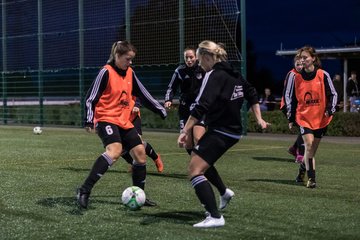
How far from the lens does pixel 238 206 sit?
7508 mm

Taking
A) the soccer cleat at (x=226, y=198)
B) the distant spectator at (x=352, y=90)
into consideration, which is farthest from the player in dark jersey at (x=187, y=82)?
the distant spectator at (x=352, y=90)

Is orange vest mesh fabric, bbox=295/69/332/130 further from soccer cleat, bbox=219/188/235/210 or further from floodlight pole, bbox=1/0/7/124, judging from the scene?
floodlight pole, bbox=1/0/7/124

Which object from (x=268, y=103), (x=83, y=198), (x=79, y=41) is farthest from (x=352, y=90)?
(x=83, y=198)

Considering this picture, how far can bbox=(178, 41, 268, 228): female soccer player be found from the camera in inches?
242

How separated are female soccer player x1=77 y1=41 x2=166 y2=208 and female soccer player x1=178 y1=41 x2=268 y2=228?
125 cm

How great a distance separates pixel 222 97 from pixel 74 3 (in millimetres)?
20381

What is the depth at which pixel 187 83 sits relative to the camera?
988 centimetres

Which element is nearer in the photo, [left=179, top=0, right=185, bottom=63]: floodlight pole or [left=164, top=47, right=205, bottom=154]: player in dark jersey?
[left=164, top=47, right=205, bottom=154]: player in dark jersey

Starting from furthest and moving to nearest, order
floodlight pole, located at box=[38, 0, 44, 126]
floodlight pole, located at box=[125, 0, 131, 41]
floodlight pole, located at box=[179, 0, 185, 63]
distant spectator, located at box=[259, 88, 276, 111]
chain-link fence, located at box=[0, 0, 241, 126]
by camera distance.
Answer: floodlight pole, located at box=[38, 0, 44, 126] < distant spectator, located at box=[259, 88, 276, 111] < floodlight pole, located at box=[125, 0, 131, 41] < floodlight pole, located at box=[179, 0, 185, 63] < chain-link fence, located at box=[0, 0, 241, 126]

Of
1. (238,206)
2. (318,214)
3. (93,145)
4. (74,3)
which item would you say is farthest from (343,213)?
(74,3)

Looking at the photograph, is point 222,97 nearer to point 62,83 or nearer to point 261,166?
point 261,166

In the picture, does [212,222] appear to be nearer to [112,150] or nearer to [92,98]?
[112,150]

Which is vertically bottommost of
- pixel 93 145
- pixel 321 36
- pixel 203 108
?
pixel 93 145

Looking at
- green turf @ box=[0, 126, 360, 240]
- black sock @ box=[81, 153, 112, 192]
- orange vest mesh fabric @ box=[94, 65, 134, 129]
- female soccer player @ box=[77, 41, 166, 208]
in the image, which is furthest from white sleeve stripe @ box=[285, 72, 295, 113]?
black sock @ box=[81, 153, 112, 192]
